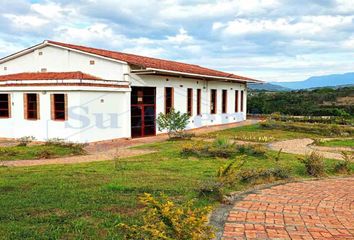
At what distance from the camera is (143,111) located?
2014 cm

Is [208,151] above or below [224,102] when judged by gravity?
below

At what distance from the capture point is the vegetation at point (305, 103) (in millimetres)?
36384

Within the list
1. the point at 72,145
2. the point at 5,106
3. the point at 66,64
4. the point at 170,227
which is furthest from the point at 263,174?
the point at 5,106

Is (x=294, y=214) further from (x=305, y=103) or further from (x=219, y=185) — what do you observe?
(x=305, y=103)

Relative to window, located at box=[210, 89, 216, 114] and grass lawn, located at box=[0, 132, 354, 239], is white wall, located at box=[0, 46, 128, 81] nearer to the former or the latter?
grass lawn, located at box=[0, 132, 354, 239]

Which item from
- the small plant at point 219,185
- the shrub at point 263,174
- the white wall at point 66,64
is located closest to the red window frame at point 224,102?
the white wall at point 66,64

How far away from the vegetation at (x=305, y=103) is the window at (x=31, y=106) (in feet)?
85.4

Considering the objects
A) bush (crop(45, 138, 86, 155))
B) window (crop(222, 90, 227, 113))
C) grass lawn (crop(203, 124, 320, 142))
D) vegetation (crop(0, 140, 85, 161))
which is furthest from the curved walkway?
window (crop(222, 90, 227, 113))

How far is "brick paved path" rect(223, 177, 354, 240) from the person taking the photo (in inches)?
189

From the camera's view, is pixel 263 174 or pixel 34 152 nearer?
pixel 263 174

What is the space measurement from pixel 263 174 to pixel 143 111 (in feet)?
A: 41.2

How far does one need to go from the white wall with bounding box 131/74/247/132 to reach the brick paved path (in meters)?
13.1

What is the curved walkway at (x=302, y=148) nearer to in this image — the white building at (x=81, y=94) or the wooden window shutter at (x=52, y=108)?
the white building at (x=81, y=94)

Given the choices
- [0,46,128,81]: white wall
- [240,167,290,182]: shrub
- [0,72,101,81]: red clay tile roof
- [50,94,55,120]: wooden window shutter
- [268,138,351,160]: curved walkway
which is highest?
[0,46,128,81]: white wall
